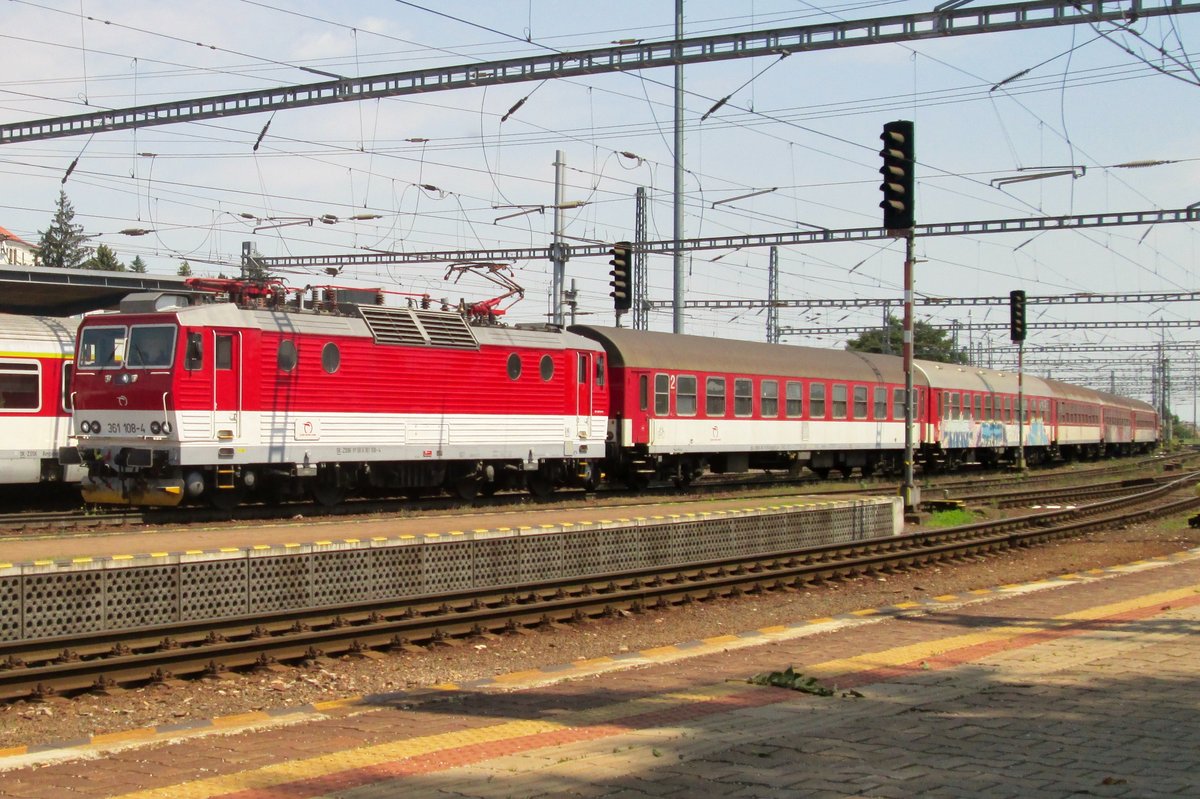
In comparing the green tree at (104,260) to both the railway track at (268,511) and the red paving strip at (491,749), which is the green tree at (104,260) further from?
the red paving strip at (491,749)

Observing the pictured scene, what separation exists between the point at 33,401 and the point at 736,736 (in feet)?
58.4

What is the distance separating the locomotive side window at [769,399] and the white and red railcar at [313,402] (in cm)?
719

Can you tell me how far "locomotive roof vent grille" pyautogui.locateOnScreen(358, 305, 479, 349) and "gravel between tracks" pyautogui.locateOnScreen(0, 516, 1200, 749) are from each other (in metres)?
9.78

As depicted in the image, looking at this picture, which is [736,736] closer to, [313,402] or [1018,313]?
[313,402]

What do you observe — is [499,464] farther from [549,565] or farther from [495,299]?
[549,565]

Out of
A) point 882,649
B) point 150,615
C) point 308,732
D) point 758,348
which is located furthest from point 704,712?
point 758,348

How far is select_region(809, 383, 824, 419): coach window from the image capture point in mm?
33906

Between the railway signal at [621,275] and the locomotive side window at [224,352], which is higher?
the railway signal at [621,275]

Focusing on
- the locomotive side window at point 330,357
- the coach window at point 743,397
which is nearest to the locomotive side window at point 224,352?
the locomotive side window at point 330,357

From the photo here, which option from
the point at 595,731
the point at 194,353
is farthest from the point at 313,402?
the point at 595,731

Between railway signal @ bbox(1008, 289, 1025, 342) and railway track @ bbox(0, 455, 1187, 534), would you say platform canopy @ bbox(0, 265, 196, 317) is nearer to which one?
railway track @ bbox(0, 455, 1187, 534)

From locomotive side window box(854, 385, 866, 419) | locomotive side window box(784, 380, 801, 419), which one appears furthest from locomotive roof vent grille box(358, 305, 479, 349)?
locomotive side window box(854, 385, 866, 419)

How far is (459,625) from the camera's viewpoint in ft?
40.7

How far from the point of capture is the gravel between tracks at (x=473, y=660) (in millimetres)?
9125
